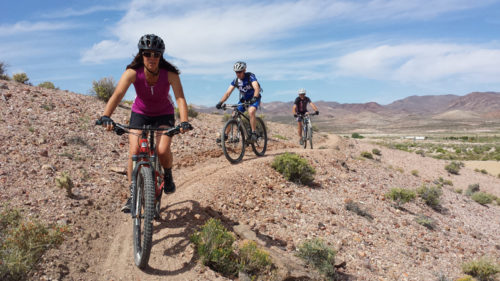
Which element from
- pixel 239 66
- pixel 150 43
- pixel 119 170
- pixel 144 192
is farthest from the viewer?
pixel 239 66

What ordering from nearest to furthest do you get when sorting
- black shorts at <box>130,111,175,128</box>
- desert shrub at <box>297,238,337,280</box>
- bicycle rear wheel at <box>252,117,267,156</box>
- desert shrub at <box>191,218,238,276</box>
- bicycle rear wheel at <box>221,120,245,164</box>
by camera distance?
desert shrub at <box>191,218,238,276</box> < black shorts at <box>130,111,175,128</box> < desert shrub at <box>297,238,337,280</box> < bicycle rear wheel at <box>221,120,245,164</box> < bicycle rear wheel at <box>252,117,267,156</box>

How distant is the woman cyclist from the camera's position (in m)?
4.54

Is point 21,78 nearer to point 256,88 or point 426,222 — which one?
point 256,88

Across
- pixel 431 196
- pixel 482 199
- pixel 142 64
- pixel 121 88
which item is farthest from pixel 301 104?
pixel 121 88

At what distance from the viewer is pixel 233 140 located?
9234mm

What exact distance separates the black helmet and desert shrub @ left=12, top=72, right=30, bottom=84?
37.8ft

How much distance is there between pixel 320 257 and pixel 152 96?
12.3ft

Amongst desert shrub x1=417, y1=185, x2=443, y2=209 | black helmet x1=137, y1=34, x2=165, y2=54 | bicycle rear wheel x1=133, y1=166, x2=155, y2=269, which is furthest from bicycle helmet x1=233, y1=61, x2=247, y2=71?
desert shrub x1=417, y1=185, x2=443, y2=209

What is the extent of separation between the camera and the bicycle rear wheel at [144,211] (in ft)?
13.1

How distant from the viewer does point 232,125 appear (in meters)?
9.19

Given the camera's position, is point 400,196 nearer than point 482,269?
No

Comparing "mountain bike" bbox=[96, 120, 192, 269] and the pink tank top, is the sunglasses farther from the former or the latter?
"mountain bike" bbox=[96, 120, 192, 269]

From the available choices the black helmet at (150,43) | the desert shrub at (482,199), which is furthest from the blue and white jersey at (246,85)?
the desert shrub at (482,199)

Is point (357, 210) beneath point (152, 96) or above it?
beneath
